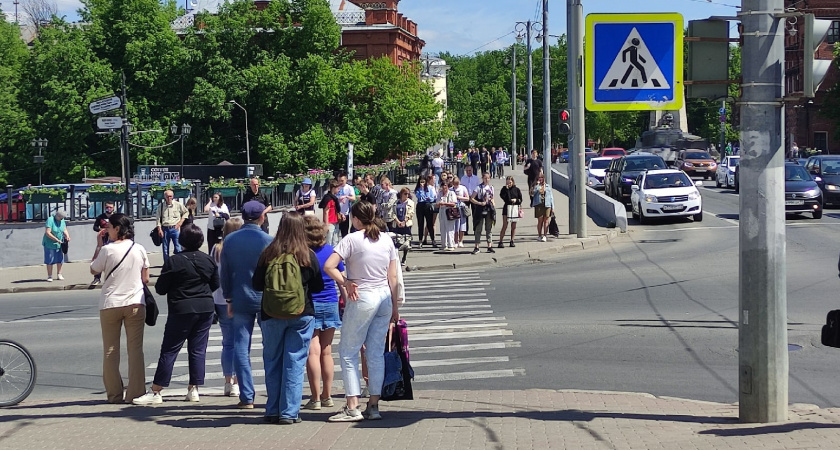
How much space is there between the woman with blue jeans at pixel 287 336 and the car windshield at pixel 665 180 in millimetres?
24500

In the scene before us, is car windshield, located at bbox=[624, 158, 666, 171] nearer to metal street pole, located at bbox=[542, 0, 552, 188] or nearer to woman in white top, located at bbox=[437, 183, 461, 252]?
Result: metal street pole, located at bbox=[542, 0, 552, 188]

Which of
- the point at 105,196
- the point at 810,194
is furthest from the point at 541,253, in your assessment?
the point at 105,196

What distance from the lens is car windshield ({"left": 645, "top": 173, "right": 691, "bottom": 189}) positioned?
103 ft

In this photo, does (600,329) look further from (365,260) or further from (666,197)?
(666,197)

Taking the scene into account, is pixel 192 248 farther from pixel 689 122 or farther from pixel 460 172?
pixel 689 122

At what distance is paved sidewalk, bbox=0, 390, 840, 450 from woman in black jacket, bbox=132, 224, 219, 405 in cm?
48

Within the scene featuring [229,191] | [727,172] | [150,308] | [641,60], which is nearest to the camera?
[150,308]

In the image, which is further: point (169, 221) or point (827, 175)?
point (827, 175)

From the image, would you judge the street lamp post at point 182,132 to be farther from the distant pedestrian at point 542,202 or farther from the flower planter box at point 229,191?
the distant pedestrian at point 542,202

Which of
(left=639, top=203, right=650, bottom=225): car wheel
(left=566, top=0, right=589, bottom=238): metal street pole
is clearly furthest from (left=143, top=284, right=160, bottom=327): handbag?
(left=639, top=203, right=650, bottom=225): car wheel

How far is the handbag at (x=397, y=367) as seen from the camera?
8.92 metres

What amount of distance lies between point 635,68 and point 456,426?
5158mm

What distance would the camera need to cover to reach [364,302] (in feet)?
27.5

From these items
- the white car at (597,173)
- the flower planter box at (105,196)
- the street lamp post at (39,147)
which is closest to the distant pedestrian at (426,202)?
the flower planter box at (105,196)
